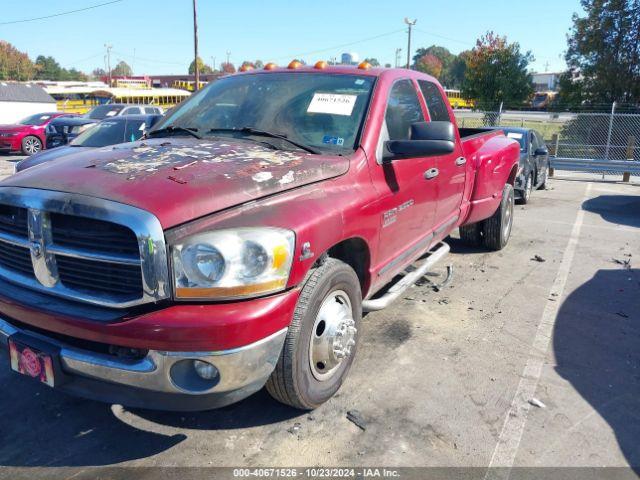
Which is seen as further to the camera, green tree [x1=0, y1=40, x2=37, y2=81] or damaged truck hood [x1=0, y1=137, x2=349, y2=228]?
green tree [x1=0, y1=40, x2=37, y2=81]

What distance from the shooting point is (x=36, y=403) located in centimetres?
326

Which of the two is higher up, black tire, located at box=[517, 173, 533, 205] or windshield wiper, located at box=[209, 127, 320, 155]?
windshield wiper, located at box=[209, 127, 320, 155]

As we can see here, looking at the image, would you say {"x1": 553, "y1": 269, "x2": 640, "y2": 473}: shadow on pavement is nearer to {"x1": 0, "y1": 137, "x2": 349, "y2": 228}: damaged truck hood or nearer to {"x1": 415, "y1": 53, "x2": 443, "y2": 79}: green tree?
{"x1": 0, "y1": 137, "x2": 349, "y2": 228}: damaged truck hood

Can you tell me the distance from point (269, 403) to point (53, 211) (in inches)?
66.2

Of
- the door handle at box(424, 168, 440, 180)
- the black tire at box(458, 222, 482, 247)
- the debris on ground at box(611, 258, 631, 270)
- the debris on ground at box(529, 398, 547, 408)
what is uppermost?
the door handle at box(424, 168, 440, 180)

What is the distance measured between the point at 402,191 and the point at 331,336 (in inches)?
49.5

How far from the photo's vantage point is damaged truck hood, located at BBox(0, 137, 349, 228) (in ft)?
8.02

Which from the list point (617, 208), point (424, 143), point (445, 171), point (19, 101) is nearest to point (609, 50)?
point (617, 208)

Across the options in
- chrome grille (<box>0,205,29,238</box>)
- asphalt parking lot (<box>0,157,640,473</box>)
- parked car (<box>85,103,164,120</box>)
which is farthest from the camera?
parked car (<box>85,103,164,120</box>)

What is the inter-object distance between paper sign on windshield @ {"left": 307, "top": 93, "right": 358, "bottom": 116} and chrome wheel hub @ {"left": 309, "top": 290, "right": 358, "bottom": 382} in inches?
50.2

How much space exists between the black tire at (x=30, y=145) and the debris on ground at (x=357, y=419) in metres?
19.0

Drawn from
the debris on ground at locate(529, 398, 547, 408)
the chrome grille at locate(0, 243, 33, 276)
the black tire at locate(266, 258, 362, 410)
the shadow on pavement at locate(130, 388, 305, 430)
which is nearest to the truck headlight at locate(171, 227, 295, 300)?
the black tire at locate(266, 258, 362, 410)

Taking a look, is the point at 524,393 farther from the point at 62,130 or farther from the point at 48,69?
the point at 48,69

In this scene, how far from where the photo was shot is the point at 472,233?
6.93 m
